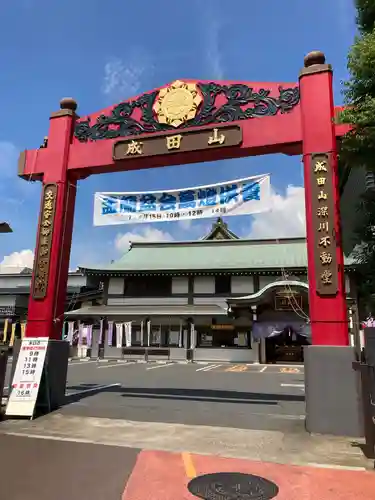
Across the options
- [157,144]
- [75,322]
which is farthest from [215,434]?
[75,322]

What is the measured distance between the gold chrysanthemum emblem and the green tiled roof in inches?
774

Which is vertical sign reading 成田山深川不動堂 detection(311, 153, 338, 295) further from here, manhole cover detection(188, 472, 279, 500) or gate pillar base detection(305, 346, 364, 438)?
manhole cover detection(188, 472, 279, 500)

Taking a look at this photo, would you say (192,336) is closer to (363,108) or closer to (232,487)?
(363,108)

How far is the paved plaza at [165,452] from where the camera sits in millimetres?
3990

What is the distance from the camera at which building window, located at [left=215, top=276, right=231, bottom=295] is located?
2836cm

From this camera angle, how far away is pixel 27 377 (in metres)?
7.48

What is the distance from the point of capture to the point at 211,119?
8328mm

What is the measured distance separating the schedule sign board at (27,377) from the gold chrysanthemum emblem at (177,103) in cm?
544

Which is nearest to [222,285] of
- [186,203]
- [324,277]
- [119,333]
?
[119,333]

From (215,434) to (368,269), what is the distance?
4083mm

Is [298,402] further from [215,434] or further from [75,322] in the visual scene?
[75,322]

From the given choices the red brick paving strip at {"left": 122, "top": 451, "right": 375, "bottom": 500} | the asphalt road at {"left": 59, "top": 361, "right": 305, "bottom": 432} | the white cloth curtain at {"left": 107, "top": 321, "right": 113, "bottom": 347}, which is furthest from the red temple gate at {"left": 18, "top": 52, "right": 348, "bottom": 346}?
the white cloth curtain at {"left": 107, "top": 321, "right": 113, "bottom": 347}

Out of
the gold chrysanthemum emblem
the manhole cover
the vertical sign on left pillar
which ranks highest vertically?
the gold chrysanthemum emblem

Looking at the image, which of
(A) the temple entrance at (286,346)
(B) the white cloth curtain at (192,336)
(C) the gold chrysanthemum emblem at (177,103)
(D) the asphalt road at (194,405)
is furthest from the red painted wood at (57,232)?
(A) the temple entrance at (286,346)
